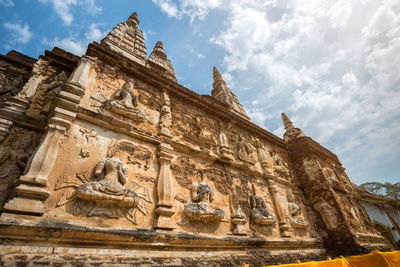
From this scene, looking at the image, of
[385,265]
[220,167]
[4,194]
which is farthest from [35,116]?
[385,265]

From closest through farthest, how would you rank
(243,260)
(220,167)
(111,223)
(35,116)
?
(111,223) → (35,116) → (243,260) → (220,167)

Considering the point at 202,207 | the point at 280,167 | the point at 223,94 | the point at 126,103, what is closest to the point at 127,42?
the point at 126,103

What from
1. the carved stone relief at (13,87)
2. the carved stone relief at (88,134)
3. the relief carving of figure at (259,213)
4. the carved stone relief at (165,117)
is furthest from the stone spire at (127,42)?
the relief carving of figure at (259,213)

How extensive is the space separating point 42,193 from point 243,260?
4089 millimetres

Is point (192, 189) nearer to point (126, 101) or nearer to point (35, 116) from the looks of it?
point (126, 101)

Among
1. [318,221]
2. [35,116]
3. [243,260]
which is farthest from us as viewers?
[318,221]

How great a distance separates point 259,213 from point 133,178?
12.1ft

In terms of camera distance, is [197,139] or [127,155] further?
[197,139]

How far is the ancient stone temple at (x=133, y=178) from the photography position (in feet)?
9.73

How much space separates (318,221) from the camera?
7.88m

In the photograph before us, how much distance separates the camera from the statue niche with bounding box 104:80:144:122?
454 centimetres

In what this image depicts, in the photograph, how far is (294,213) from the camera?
707 cm

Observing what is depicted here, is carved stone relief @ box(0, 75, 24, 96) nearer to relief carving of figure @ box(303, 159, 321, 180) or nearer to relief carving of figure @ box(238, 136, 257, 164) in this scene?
relief carving of figure @ box(238, 136, 257, 164)

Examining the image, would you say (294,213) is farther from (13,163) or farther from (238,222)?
(13,163)
